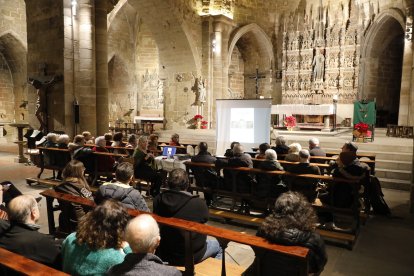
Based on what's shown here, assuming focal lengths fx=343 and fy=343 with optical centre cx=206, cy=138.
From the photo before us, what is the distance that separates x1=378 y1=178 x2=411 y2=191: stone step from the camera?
744 centimetres

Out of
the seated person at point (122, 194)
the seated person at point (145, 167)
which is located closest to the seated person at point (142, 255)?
the seated person at point (122, 194)

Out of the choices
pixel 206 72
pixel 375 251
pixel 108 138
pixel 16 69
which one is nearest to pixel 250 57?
pixel 206 72

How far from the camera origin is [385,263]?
3.77 m

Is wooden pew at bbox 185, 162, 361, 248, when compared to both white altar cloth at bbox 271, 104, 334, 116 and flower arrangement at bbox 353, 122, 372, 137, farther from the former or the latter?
white altar cloth at bbox 271, 104, 334, 116

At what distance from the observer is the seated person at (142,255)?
71.6 inches

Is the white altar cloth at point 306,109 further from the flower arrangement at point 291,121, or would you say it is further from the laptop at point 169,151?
the laptop at point 169,151

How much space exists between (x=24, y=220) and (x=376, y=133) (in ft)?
Result: 43.2

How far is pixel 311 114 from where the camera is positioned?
45.6ft

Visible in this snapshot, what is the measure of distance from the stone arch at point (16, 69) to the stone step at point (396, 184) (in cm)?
1623

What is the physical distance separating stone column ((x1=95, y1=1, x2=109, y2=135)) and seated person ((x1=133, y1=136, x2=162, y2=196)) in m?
5.16

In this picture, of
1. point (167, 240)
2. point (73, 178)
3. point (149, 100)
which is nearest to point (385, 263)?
point (167, 240)

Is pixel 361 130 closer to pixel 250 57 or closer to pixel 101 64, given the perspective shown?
pixel 101 64

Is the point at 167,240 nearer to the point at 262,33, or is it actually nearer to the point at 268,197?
the point at 268,197

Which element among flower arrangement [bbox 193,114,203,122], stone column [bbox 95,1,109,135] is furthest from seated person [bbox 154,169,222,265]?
flower arrangement [bbox 193,114,203,122]
